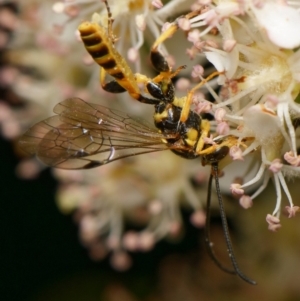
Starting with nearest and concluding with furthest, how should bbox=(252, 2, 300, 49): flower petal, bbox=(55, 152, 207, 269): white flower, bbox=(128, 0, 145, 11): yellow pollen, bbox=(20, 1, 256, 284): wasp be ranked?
bbox=(252, 2, 300, 49): flower petal, bbox=(20, 1, 256, 284): wasp, bbox=(128, 0, 145, 11): yellow pollen, bbox=(55, 152, 207, 269): white flower

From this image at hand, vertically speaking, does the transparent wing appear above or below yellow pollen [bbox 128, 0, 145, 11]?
below

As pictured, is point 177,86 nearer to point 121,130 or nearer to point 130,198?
point 121,130

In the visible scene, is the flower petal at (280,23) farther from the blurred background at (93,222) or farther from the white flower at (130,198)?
the white flower at (130,198)

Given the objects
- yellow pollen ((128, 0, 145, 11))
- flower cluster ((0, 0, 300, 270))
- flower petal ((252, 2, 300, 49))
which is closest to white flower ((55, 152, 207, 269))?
flower cluster ((0, 0, 300, 270))

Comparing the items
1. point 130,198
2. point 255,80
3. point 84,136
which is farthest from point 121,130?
point 130,198

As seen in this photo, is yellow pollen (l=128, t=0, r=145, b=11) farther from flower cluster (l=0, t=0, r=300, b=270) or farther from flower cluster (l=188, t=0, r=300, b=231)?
flower cluster (l=188, t=0, r=300, b=231)

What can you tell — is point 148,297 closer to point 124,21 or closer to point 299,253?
point 299,253
